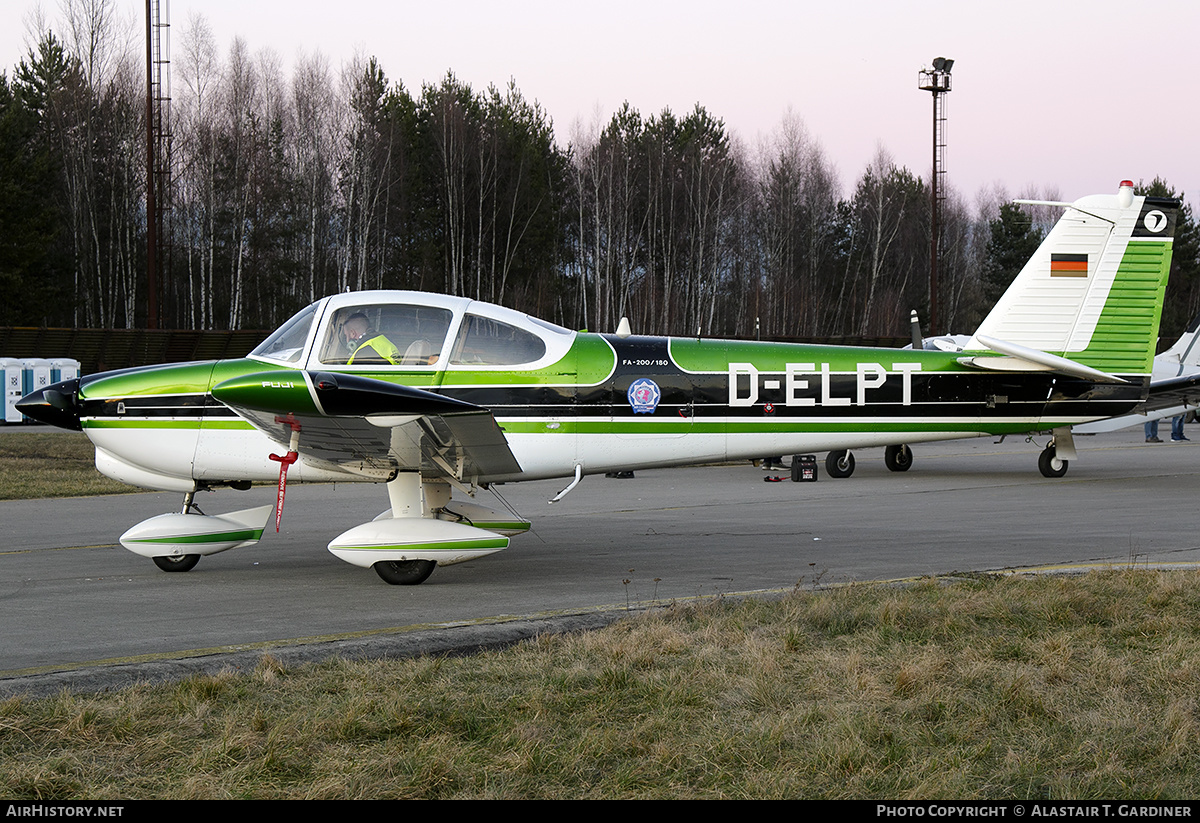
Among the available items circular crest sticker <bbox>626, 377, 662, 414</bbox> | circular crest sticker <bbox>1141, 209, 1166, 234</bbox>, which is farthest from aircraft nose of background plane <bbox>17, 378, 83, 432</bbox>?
circular crest sticker <bbox>1141, 209, 1166, 234</bbox>

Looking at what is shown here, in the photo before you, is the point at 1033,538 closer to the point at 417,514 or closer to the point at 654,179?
the point at 417,514

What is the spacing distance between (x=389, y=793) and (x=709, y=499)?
10.3 meters

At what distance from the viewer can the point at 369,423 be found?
6.65 m

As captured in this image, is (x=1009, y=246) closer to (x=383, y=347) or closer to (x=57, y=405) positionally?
(x=383, y=347)

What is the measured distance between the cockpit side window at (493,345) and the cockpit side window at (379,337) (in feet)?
0.77

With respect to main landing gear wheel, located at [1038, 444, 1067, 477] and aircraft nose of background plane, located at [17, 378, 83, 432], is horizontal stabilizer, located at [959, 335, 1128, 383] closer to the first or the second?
main landing gear wheel, located at [1038, 444, 1067, 477]

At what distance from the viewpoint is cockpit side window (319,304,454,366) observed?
7742 mm

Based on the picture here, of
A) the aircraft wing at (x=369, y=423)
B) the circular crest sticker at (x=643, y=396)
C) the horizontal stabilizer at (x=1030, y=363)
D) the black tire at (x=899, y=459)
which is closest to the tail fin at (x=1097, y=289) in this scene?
the horizontal stabilizer at (x=1030, y=363)

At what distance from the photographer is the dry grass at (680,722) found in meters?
3.37

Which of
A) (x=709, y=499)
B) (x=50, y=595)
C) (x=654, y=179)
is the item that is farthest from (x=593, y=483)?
(x=654, y=179)

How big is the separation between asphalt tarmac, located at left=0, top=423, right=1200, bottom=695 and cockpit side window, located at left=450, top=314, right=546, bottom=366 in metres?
1.67

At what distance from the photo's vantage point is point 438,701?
4250 mm

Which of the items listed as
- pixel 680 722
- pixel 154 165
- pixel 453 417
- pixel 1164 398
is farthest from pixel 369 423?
pixel 154 165

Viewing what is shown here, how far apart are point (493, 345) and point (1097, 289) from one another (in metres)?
7.26
